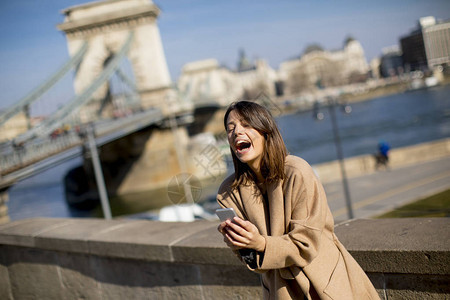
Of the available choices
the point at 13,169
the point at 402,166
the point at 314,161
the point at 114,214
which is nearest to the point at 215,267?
the point at 13,169

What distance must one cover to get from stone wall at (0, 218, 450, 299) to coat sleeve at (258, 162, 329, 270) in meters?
0.53

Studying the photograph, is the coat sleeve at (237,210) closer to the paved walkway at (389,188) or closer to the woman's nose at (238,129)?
the woman's nose at (238,129)

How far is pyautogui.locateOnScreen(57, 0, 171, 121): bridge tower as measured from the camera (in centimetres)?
2783

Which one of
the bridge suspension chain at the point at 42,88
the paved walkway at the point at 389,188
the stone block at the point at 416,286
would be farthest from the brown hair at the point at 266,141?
the bridge suspension chain at the point at 42,88

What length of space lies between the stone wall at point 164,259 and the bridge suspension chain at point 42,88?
1679cm

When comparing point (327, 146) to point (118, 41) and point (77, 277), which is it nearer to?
point (118, 41)

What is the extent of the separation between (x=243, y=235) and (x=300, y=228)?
0.15 meters

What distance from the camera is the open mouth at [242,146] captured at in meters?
1.32

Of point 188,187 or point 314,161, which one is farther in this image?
point 314,161

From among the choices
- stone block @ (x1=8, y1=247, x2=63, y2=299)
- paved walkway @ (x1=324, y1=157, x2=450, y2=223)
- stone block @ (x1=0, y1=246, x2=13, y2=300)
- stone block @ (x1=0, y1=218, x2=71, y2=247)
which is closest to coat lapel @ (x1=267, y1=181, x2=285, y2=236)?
stone block @ (x1=8, y1=247, x2=63, y2=299)

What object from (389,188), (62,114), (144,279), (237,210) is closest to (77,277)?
(144,279)

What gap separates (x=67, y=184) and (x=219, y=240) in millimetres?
25093

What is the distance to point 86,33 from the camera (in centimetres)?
2814

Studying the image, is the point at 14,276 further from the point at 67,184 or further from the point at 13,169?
the point at 67,184
